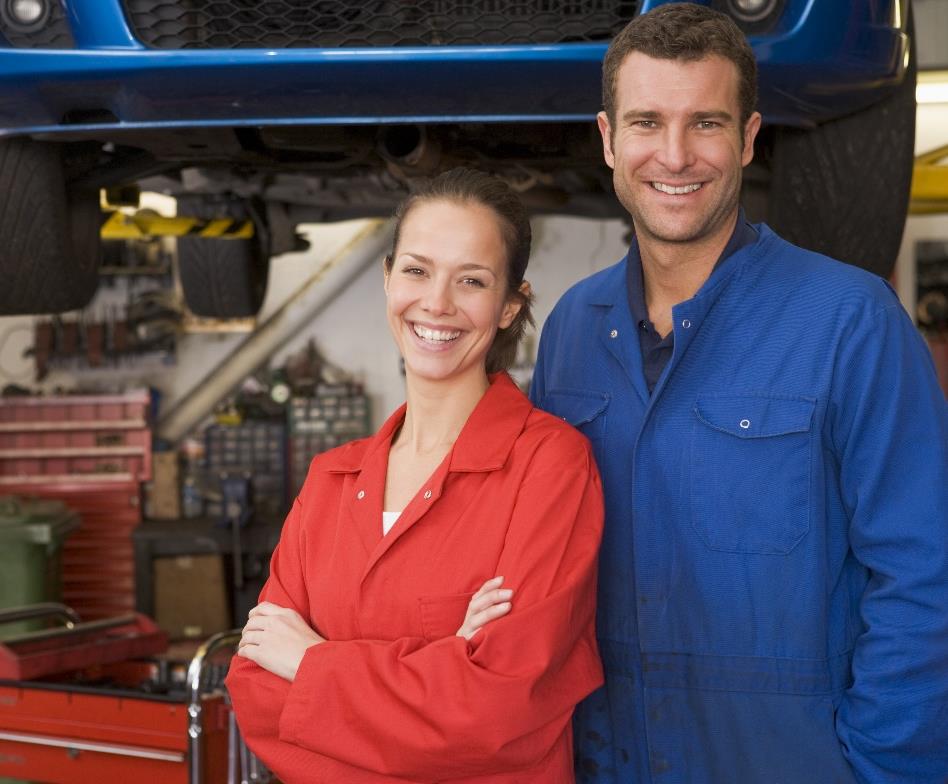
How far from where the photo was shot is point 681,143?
1415mm

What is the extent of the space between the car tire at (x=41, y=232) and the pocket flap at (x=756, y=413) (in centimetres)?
154

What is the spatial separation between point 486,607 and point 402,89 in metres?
1.09

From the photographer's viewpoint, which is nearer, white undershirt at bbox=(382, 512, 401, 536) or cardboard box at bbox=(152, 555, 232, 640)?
white undershirt at bbox=(382, 512, 401, 536)

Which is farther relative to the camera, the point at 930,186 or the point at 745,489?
the point at 930,186

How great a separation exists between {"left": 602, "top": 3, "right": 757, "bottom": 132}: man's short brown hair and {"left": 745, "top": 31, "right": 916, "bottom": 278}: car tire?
2.55ft

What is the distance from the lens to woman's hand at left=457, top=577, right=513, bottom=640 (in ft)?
4.16

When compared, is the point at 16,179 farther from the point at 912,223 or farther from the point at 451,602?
the point at 912,223

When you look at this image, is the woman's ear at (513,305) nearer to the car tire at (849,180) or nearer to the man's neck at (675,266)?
the man's neck at (675,266)

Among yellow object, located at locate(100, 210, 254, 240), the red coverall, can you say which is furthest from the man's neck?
yellow object, located at locate(100, 210, 254, 240)

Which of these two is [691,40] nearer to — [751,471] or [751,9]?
[751,471]

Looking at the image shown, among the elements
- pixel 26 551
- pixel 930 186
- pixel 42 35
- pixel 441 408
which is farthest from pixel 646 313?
pixel 26 551

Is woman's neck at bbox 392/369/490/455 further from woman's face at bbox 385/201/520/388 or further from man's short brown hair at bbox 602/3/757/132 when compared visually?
man's short brown hair at bbox 602/3/757/132

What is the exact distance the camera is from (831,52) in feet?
6.65

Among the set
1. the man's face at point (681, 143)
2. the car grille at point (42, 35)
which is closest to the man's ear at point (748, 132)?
the man's face at point (681, 143)
